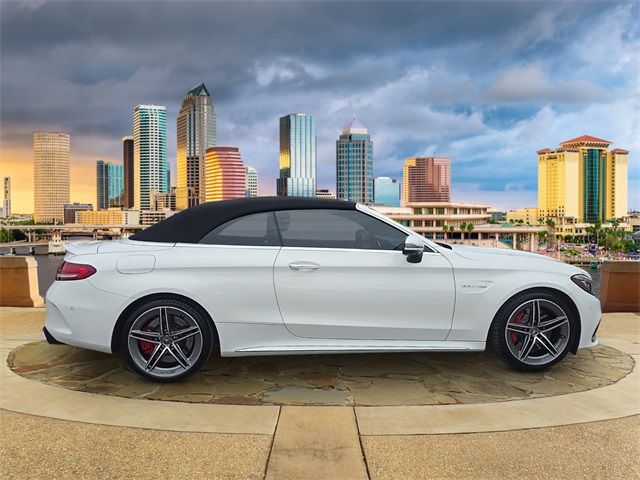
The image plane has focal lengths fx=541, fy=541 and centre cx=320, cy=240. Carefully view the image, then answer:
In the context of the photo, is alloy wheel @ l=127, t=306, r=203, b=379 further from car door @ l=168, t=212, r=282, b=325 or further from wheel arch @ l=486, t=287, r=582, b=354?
wheel arch @ l=486, t=287, r=582, b=354

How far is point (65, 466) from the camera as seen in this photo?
9.25 feet

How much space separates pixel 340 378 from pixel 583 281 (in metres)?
2.14

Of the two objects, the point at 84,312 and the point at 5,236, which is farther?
the point at 5,236

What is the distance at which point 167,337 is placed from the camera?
4031mm

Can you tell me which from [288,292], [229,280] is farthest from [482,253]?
[229,280]

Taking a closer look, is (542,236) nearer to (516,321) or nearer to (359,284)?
(516,321)

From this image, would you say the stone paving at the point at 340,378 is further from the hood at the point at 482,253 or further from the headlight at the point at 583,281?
the hood at the point at 482,253

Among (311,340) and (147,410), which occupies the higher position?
(311,340)

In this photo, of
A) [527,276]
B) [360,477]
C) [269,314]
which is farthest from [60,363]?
[527,276]

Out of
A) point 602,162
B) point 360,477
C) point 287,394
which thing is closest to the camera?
point 360,477

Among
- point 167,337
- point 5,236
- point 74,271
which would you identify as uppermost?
point 5,236

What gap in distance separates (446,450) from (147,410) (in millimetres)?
1937

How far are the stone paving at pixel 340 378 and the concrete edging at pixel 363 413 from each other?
136 millimetres

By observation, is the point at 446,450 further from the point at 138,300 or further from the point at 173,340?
the point at 138,300
